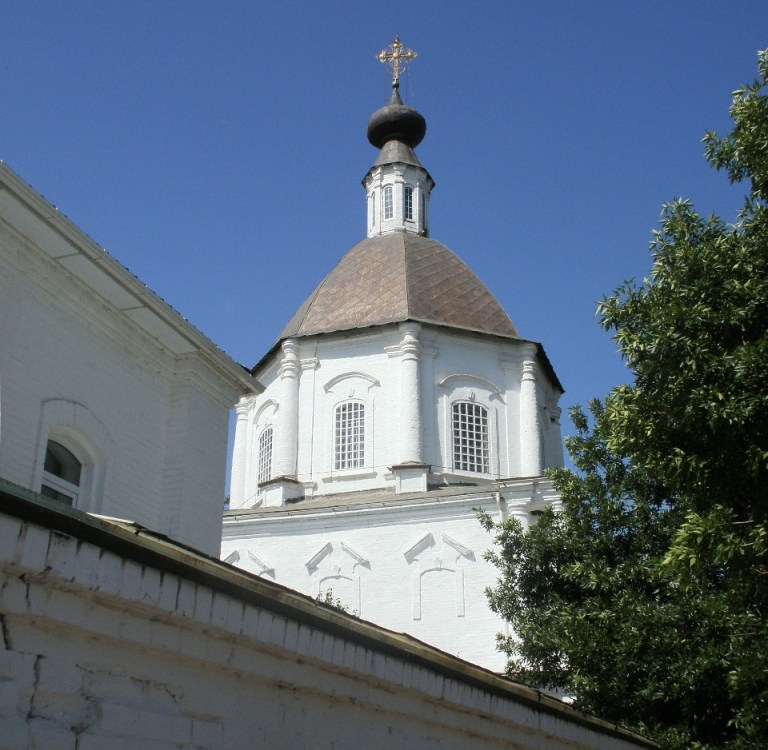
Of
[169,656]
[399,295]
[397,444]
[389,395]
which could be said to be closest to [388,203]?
[399,295]

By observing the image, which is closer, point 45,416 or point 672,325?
point 672,325

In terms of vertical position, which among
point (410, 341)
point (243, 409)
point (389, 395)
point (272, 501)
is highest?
point (410, 341)

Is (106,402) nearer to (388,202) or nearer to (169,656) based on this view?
(169,656)

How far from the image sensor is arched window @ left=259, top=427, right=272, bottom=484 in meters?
26.2

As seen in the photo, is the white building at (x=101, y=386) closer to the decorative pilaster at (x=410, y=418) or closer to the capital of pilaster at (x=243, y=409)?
the decorative pilaster at (x=410, y=418)

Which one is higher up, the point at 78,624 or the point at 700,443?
the point at 700,443

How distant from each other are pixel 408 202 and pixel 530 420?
980cm

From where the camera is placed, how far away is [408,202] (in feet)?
104

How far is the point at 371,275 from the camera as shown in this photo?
89.8 ft

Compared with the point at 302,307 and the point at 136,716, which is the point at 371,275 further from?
the point at 136,716

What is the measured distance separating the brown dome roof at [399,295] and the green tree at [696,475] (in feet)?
42.1

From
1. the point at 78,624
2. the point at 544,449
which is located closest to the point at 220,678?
the point at 78,624

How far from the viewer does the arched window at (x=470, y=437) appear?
24.4 metres

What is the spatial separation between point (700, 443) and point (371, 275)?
19.7 metres
